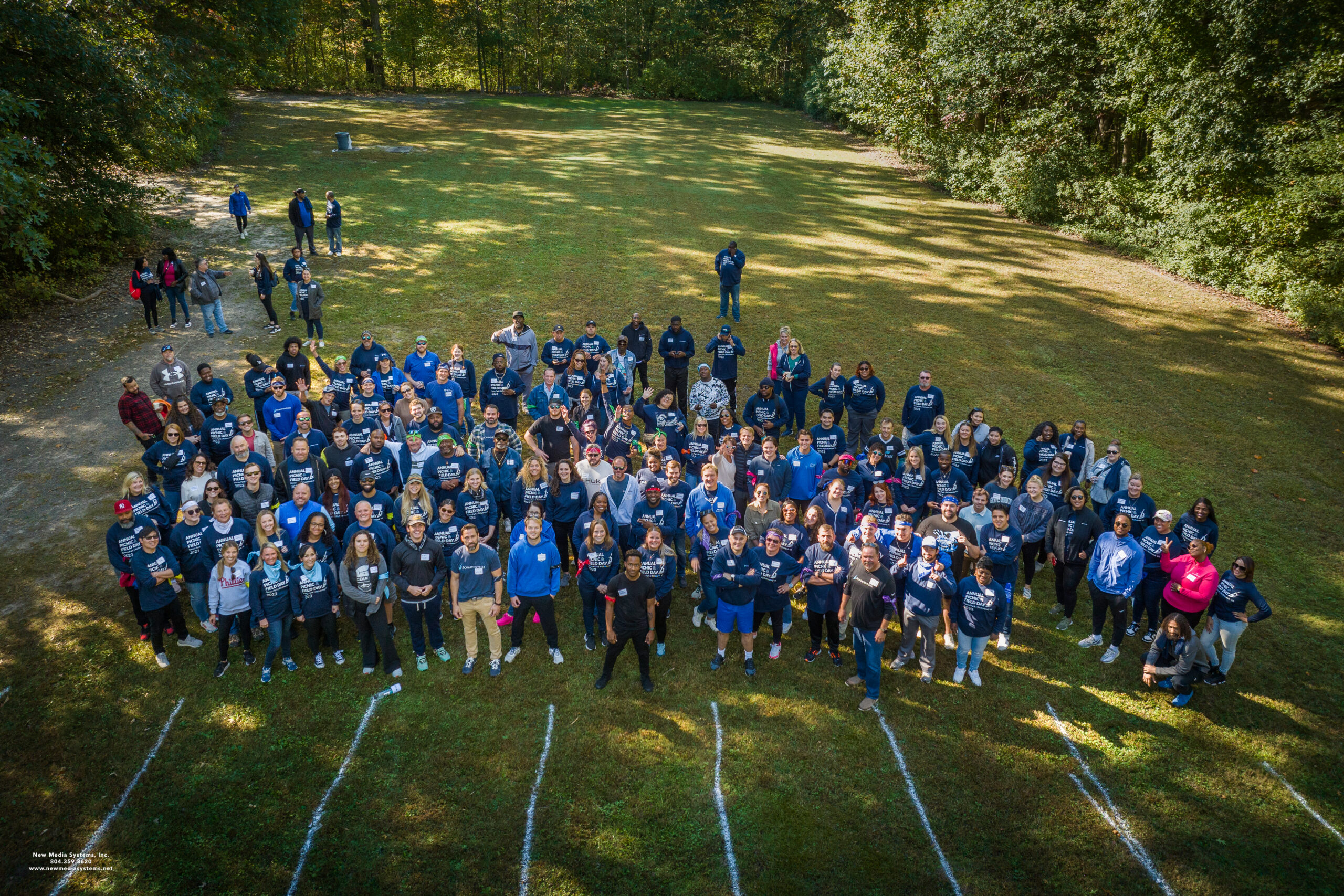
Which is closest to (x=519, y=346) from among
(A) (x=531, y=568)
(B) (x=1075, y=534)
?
(A) (x=531, y=568)

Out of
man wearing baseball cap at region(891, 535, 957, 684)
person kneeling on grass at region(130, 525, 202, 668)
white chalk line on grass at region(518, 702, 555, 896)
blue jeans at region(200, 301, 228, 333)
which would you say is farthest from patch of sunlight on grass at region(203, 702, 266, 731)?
blue jeans at region(200, 301, 228, 333)

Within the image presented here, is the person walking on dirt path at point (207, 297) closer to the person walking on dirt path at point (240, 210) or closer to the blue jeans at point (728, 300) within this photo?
the person walking on dirt path at point (240, 210)

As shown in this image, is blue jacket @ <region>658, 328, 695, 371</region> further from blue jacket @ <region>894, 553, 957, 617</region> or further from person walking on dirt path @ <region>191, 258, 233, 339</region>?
person walking on dirt path @ <region>191, 258, 233, 339</region>

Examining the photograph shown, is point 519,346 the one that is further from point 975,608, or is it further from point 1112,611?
point 1112,611

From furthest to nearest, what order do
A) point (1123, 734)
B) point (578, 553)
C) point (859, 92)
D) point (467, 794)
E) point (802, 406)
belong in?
point (859, 92)
point (802, 406)
point (578, 553)
point (1123, 734)
point (467, 794)

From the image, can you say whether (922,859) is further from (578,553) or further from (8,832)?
(8,832)

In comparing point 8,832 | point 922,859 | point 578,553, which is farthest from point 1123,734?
point 8,832
